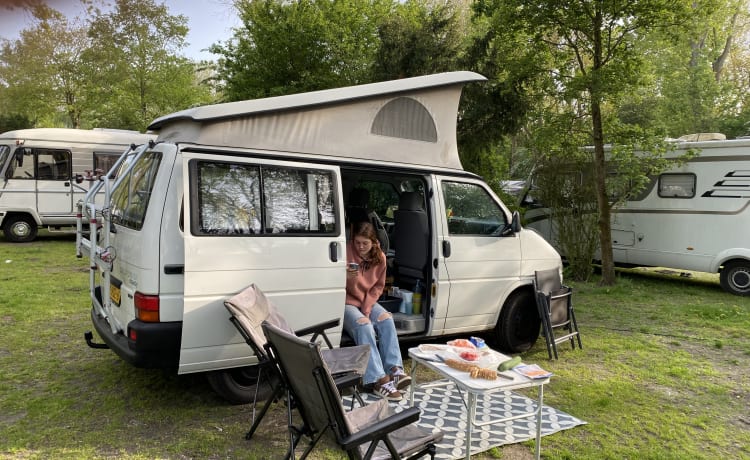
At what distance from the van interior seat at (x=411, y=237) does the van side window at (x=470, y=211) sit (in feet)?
0.95

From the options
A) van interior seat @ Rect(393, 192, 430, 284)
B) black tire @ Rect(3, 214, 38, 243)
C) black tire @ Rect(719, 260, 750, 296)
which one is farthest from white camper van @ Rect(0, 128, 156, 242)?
black tire @ Rect(719, 260, 750, 296)

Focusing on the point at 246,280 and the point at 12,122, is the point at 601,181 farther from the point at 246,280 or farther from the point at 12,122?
the point at 12,122

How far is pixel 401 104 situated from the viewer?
4820mm

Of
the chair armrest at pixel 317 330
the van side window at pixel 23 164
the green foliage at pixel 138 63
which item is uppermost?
the green foliage at pixel 138 63

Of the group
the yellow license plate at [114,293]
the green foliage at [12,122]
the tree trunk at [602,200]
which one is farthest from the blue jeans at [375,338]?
the green foliage at [12,122]

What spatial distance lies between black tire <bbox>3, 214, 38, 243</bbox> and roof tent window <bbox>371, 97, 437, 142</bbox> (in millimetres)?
11614

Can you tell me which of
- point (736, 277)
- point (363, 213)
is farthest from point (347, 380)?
point (736, 277)

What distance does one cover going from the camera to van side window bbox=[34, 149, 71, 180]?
1280 cm

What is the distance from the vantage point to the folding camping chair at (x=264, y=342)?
3428mm

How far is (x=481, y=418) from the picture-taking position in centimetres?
409

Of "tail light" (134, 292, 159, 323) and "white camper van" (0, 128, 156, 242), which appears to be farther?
"white camper van" (0, 128, 156, 242)

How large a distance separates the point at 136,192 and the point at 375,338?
7.21 ft

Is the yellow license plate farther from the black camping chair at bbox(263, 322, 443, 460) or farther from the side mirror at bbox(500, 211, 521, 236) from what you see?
the side mirror at bbox(500, 211, 521, 236)

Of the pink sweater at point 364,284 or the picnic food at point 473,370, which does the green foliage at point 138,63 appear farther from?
the picnic food at point 473,370
